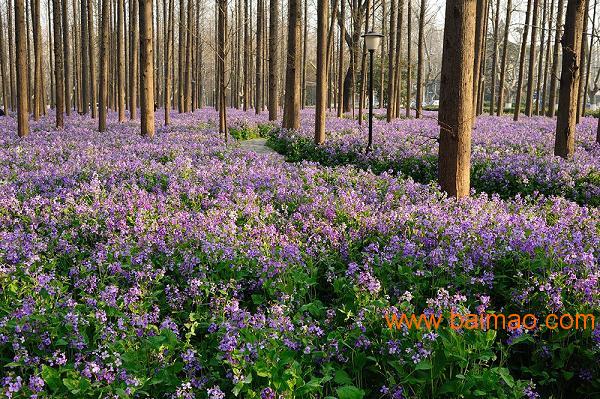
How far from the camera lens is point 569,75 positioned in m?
11.8

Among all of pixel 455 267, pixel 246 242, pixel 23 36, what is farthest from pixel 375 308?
pixel 23 36

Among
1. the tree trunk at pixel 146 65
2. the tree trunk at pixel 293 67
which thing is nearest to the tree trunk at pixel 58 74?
the tree trunk at pixel 146 65

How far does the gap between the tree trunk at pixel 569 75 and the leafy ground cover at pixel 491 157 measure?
49 centimetres

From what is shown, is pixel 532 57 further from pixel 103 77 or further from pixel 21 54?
pixel 21 54

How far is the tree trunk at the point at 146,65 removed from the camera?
16234 millimetres

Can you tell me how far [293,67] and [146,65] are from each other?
5.18 metres

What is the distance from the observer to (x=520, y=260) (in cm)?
489

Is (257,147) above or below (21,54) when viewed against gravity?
below

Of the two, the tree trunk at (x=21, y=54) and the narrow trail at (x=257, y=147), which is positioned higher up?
the tree trunk at (x=21, y=54)

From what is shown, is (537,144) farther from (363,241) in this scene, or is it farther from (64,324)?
(64,324)

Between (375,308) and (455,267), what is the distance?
123 cm

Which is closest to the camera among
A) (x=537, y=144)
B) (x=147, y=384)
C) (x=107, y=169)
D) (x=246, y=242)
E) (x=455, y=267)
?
(x=147, y=384)

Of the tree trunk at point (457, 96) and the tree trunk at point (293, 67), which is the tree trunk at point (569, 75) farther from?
the tree trunk at point (293, 67)

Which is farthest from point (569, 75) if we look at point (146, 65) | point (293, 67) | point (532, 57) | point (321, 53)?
point (532, 57)
